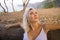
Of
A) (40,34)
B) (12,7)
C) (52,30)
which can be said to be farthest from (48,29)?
(12,7)

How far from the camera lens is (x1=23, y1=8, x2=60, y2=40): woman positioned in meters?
1.81

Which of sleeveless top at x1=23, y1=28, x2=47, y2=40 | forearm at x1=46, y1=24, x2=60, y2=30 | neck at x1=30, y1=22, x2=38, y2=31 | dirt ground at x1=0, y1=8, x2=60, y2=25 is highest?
dirt ground at x1=0, y1=8, x2=60, y2=25

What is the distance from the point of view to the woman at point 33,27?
1812 mm

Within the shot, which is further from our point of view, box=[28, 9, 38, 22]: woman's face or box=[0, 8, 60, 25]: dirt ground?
box=[0, 8, 60, 25]: dirt ground

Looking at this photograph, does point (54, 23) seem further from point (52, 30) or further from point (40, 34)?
point (40, 34)

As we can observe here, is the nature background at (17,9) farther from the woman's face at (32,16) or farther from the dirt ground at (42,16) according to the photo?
the woman's face at (32,16)

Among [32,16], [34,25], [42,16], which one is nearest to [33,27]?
[34,25]

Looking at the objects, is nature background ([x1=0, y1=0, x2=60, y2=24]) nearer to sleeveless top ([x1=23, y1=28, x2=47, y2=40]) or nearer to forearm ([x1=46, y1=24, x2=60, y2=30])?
forearm ([x1=46, y1=24, x2=60, y2=30])

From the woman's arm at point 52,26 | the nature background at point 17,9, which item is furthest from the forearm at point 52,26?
the nature background at point 17,9

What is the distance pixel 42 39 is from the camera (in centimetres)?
177

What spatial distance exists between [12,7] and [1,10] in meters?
0.15

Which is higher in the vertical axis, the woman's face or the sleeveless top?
the woman's face

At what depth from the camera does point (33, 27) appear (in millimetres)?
1896

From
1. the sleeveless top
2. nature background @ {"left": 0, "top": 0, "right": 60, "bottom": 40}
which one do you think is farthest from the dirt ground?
the sleeveless top
